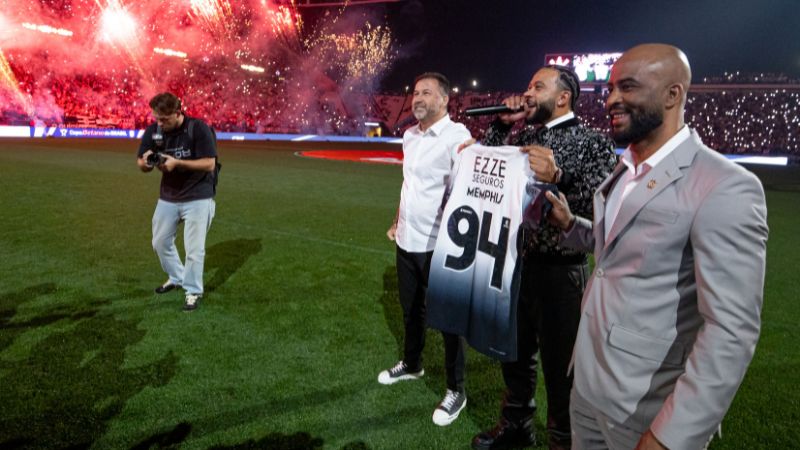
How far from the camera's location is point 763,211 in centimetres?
139

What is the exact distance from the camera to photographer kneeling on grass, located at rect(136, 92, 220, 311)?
5.47 metres

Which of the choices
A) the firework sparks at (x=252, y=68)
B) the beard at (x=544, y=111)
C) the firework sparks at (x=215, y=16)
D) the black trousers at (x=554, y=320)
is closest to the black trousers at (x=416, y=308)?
the black trousers at (x=554, y=320)

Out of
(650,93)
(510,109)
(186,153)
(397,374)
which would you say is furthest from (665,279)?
(186,153)

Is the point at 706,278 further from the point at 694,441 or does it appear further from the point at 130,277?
the point at 130,277

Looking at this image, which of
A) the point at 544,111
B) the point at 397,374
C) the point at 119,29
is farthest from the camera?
the point at 119,29

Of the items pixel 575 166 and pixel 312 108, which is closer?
pixel 575 166

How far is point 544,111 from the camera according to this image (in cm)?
282

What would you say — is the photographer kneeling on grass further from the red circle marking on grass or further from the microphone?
the red circle marking on grass

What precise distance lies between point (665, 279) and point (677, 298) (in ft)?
0.21

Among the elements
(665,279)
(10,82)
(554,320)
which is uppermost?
(10,82)

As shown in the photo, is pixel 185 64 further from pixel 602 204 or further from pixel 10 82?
pixel 602 204

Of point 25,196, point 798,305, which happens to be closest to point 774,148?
point 798,305

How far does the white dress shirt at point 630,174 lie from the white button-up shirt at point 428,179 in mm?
1920

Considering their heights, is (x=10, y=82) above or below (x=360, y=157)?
above
